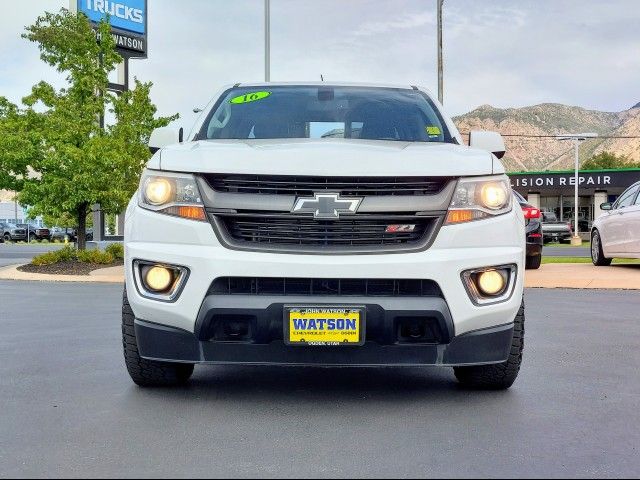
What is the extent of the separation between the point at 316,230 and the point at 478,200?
952mm

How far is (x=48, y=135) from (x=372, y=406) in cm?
1864

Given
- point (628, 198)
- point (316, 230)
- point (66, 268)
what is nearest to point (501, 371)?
point (316, 230)

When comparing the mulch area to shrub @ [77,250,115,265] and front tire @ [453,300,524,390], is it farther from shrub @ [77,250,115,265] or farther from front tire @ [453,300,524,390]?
front tire @ [453,300,524,390]

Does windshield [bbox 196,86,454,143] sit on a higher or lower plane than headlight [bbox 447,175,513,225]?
higher

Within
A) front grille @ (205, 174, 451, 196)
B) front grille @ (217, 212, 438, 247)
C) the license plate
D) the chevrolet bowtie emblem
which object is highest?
front grille @ (205, 174, 451, 196)

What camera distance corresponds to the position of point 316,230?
4.91 metres

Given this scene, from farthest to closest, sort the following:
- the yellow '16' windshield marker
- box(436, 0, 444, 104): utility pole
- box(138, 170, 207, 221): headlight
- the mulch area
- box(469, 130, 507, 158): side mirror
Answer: box(436, 0, 444, 104): utility pole
the mulch area
the yellow '16' windshield marker
box(469, 130, 507, 158): side mirror
box(138, 170, 207, 221): headlight

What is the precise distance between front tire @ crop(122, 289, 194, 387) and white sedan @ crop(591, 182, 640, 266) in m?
12.9

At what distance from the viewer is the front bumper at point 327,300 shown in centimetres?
478

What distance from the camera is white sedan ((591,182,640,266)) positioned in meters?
16.8

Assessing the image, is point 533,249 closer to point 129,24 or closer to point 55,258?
point 55,258

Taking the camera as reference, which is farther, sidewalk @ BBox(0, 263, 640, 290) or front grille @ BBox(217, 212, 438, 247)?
sidewalk @ BBox(0, 263, 640, 290)

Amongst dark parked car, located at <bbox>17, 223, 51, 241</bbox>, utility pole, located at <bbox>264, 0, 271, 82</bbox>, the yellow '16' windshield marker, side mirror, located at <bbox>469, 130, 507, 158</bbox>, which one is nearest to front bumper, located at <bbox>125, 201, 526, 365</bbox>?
side mirror, located at <bbox>469, 130, 507, 158</bbox>

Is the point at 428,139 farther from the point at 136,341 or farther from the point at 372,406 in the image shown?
the point at 136,341
